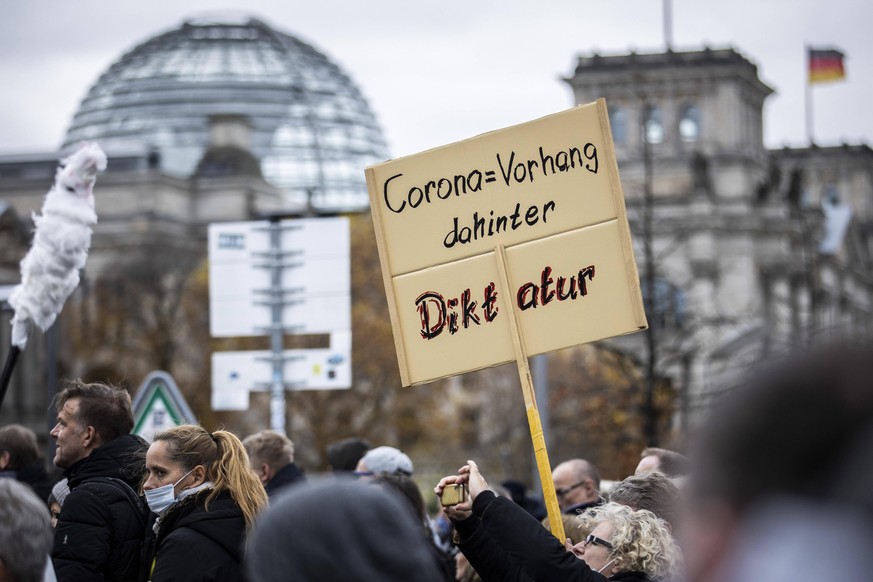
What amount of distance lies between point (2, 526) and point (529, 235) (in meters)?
2.72

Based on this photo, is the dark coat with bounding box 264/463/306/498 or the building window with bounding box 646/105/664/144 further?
the building window with bounding box 646/105/664/144

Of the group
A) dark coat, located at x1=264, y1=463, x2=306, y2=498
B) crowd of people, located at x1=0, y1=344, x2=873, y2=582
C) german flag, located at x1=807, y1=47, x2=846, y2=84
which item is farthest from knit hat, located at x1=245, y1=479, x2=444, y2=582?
german flag, located at x1=807, y1=47, x2=846, y2=84

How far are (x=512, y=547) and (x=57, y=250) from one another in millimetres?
3771

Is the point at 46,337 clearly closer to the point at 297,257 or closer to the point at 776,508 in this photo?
the point at 297,257

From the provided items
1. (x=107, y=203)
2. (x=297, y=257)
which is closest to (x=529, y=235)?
(x=297, y=257)

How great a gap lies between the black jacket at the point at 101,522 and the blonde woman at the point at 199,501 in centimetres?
39

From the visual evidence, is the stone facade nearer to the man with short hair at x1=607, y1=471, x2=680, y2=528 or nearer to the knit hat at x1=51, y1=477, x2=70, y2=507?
the knit hat at x1=51, y1=477, x2=70, y2=507

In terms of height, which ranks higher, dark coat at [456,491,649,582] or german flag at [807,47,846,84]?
german flag at [807,47,846,84]

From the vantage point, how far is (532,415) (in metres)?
5.34

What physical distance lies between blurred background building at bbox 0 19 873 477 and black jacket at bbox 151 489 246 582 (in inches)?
114

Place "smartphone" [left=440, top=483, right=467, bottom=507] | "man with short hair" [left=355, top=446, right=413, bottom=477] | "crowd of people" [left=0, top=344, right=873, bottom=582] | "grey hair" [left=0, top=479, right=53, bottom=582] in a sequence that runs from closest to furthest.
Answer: "crowd of people" [left=0, top=344, right=873, bottom=582], "grey hair" [left=0, top=479, right=53, bottom=582], "smartphone" [left=440, top=483, right=467, bottom=507], "man with short hair" [left=355, top=446, right=413, bottom=477]

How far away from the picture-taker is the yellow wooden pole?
16.8 feet

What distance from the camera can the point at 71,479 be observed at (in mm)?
6004

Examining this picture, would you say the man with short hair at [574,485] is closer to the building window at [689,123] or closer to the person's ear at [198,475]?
the person's ear at [198,475]
